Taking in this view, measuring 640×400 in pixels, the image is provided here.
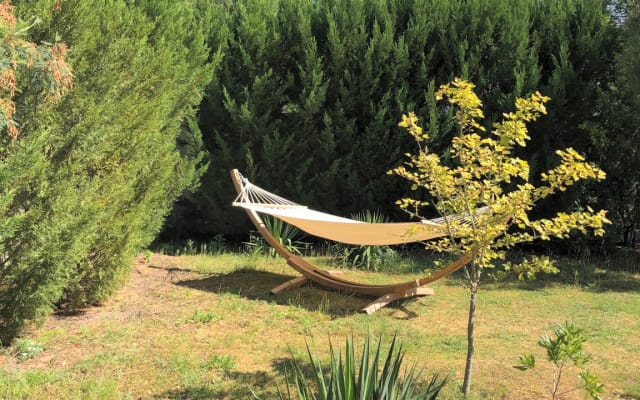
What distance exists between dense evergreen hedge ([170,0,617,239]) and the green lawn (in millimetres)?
1751

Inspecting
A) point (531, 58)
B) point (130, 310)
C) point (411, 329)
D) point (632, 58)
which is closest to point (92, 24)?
point (130, 310)

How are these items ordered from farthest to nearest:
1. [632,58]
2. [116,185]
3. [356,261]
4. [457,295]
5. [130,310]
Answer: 1. [356,261]
2. [632,58]
3. [457,295]
4. [130,310]
5. [116,185]

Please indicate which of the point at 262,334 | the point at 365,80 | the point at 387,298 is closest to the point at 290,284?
the point at 387,298

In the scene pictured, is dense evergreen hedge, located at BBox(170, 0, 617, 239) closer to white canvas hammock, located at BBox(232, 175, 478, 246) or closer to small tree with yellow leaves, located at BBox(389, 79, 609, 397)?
white canvas hammock, located at BBox(232, 175, 478, 246)

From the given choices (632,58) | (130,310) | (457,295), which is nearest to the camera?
(130,310)

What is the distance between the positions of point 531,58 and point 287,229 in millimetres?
3920

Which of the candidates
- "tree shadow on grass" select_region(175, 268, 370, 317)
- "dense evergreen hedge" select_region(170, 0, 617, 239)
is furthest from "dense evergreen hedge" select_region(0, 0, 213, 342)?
"dense evergreen hedge" select_region(170, 0, 617, 239)

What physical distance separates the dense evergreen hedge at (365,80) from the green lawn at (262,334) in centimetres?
175

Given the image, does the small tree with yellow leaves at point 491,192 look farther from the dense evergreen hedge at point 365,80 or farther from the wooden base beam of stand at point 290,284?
the dense evergreen hedge at point 365,80

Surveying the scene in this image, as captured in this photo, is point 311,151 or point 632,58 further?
point 311,151

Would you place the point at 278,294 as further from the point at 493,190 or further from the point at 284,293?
the point at 493,190

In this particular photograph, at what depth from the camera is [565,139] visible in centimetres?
721

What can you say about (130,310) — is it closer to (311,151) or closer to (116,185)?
(116,185)

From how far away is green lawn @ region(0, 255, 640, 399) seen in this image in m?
3.23
